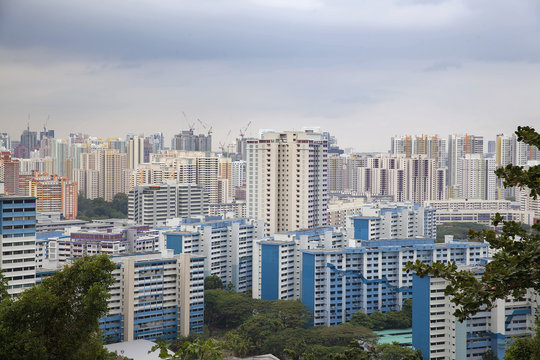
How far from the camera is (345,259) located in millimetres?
8703

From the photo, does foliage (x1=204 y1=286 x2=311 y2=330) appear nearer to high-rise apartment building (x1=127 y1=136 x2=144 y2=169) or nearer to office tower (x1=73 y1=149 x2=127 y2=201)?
office tower (x1=73 y1=149 x2=127 y2=201)

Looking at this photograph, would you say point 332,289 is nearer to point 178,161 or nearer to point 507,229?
point 507,229

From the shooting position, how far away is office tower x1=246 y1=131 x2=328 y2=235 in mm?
11469

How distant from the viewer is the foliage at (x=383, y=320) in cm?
817

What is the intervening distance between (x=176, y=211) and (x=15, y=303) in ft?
41.3

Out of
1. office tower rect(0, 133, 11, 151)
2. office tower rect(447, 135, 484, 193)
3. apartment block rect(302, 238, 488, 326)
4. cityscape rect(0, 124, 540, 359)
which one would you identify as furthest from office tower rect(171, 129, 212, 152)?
apartment block rect(302, 238, 488, 326)

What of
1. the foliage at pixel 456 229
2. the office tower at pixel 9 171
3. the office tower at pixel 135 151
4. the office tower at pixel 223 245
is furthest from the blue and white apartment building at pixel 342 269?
the office tower at pixel 135 151

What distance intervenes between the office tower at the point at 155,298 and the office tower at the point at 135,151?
49.2 ft

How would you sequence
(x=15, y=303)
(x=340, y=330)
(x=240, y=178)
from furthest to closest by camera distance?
(x=240, y=178), (x=340, y=330), (x=15, y=303)

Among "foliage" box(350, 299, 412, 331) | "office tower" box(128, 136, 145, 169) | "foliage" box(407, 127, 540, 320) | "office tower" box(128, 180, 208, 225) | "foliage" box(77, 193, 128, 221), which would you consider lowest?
"foliage" box(350, 299, 412, 331)

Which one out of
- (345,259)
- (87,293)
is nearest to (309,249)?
(345,259)

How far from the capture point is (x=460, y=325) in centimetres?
654

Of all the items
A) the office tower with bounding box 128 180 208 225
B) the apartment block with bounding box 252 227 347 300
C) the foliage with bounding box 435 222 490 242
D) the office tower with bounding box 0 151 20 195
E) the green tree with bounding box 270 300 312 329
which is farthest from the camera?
the office tower with bounding box 0 151 20 195

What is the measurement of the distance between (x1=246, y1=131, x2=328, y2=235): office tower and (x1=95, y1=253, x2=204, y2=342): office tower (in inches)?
143
